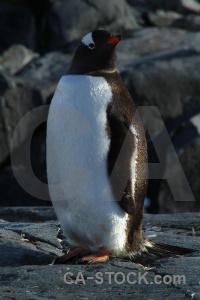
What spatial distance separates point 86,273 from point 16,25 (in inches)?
548

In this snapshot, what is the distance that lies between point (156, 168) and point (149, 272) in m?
7.51

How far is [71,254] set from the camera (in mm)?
5148

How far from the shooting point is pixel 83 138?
202 inches

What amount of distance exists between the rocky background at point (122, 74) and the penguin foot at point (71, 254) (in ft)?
10.7

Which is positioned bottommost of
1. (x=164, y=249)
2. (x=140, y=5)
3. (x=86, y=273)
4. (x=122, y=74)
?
(x=140, y=5)

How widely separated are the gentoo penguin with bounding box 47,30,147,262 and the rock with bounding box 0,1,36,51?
1296 centimetres

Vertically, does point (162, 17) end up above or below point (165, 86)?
below

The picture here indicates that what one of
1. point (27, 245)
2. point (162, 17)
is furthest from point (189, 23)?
point (27, 245)

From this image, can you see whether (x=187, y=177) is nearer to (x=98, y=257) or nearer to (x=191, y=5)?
(x=98, y=257)

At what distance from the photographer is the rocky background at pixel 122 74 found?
12047 millimetres

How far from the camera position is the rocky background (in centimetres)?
1205

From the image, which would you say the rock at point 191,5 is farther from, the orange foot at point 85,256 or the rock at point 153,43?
the orange foot at point 85,256

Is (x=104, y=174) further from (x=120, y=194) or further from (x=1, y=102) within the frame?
(x=1, y=102)

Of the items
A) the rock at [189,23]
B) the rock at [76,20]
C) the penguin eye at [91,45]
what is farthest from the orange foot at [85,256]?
the rock at [189,23]
